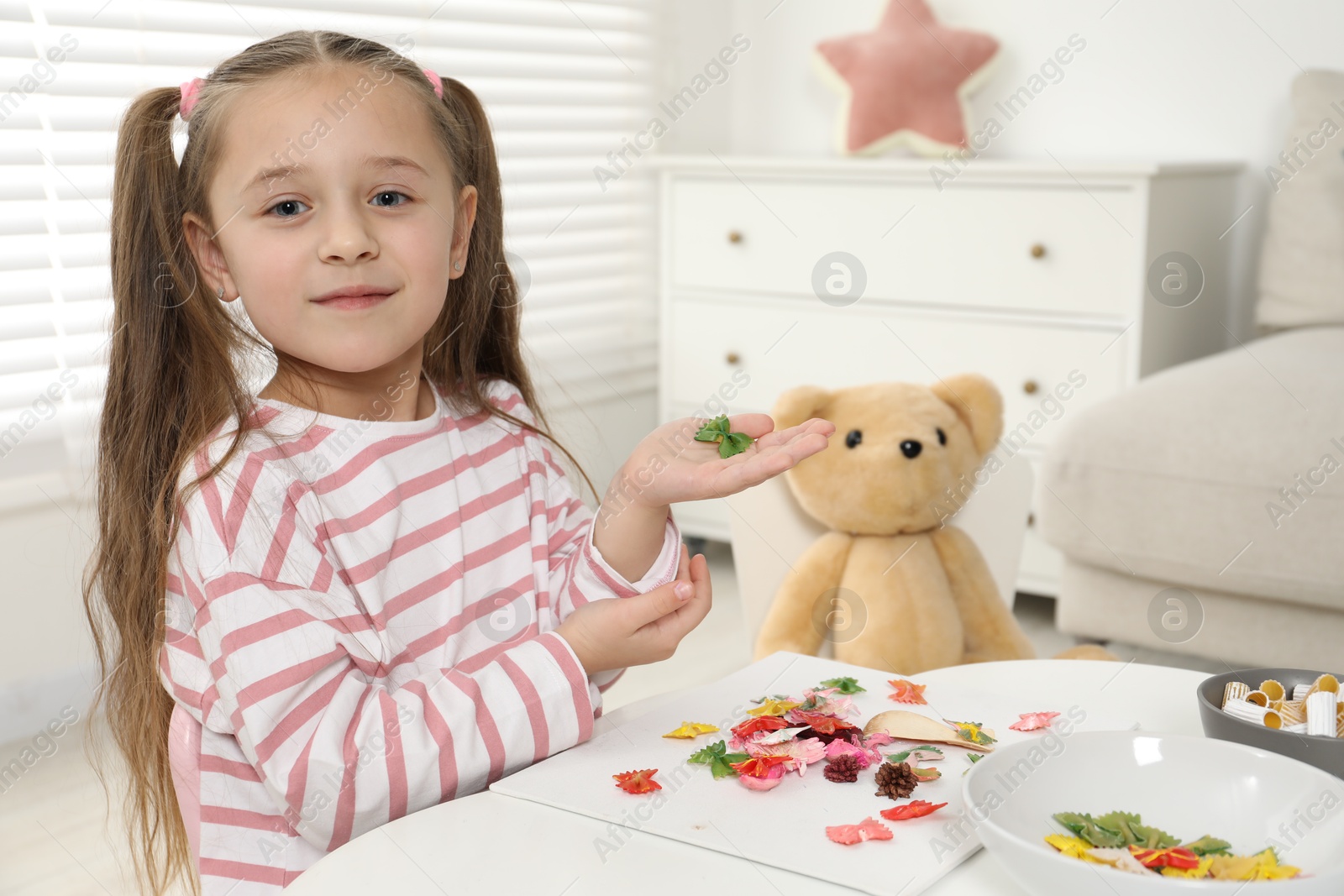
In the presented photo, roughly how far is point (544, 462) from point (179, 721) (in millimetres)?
357

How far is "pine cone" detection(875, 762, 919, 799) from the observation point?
0.68 m

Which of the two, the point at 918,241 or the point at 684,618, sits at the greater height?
the point at 918,241

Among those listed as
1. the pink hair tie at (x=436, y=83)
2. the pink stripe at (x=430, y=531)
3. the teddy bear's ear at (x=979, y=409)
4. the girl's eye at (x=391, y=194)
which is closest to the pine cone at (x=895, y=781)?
the pink stripe at (x=430, y=531)

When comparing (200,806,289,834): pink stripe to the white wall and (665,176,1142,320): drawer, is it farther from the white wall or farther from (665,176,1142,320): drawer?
the white wall

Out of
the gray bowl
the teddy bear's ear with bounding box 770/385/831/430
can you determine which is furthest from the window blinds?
the gray bowl

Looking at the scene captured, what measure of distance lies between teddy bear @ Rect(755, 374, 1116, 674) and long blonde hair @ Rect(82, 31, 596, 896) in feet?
2.66

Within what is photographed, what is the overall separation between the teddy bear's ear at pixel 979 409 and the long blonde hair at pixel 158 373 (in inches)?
36.1

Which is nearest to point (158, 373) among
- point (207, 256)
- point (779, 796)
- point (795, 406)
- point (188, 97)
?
point (207, 256)

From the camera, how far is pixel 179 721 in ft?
2.67

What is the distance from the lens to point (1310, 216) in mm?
2285

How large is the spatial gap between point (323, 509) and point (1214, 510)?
147 cm

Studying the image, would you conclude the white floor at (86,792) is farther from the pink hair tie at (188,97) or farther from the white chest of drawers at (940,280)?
the pink hair tie at (188,97)

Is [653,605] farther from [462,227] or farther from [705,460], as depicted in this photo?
[462,227]

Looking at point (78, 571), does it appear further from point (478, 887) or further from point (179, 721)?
point (478, 887)
